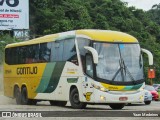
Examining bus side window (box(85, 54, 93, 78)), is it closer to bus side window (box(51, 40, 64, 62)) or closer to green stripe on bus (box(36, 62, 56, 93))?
bus side window (box(51, 40, 64, 62))

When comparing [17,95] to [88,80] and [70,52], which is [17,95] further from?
[88,80]

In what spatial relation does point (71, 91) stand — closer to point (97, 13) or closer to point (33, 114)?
point (33, 114)

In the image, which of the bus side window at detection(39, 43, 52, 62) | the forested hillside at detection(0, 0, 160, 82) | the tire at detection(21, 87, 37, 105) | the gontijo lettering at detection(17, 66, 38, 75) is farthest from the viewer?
the forested hillside at detection(0, 0, 160, 82)

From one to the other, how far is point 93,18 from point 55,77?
49206mm

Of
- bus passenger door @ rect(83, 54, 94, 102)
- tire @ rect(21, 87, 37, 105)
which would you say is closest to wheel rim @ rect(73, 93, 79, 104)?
bus passenger door @ rect(83, 54, 94, 102)

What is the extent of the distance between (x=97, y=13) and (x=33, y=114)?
2429 inches

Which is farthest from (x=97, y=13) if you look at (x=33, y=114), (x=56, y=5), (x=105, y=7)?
(x=33, y=114)

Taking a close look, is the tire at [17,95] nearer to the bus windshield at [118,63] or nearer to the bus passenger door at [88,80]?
the bus passenger door at [88,80]

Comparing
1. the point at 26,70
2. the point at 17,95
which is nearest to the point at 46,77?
the point at 26,70

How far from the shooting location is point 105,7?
74688 millimetres

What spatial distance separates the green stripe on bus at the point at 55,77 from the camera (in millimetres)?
23109

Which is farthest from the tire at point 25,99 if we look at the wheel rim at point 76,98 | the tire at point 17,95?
the wheel rim at point 76,98

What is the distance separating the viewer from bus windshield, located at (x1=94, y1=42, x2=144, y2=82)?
2083 centimetres

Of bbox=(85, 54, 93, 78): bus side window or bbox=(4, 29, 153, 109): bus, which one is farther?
bbox=(85, 54, 93, 78): bus side window
